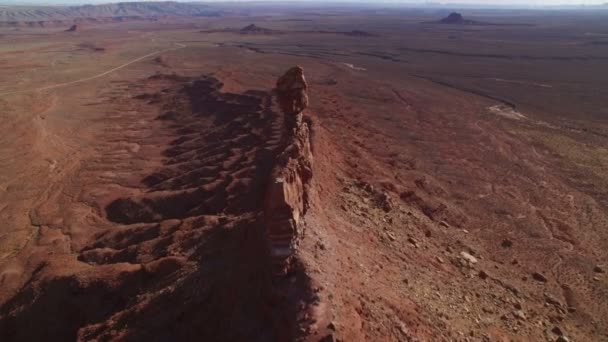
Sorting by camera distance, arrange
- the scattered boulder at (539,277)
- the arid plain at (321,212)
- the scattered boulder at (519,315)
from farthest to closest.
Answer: the scattered boulder at (539,277) < the scattered boulder at (519,315) < the arid plain at (321,212)

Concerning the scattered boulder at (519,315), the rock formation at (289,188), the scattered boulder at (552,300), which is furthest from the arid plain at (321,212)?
the rock formation at (289,188)

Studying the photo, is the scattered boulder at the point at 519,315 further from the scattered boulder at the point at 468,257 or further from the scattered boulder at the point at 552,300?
the scattered boulder at the point at 468,257

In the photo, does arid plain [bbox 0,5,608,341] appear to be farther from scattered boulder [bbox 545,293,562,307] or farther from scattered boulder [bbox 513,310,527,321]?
scattered boulder [bbox 513,310,527,321]

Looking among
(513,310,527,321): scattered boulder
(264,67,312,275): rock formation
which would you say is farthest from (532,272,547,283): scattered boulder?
(264,67,312,275): rock formation

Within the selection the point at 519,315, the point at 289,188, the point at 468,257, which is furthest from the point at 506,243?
the point at 289,188

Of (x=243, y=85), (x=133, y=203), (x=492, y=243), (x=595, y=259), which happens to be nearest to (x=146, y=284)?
(x=133, y=203)

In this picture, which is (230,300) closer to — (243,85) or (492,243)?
(492,243)

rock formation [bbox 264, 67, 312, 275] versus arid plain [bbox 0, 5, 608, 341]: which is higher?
rock formation [bbox 264, 67, 312, 275]
